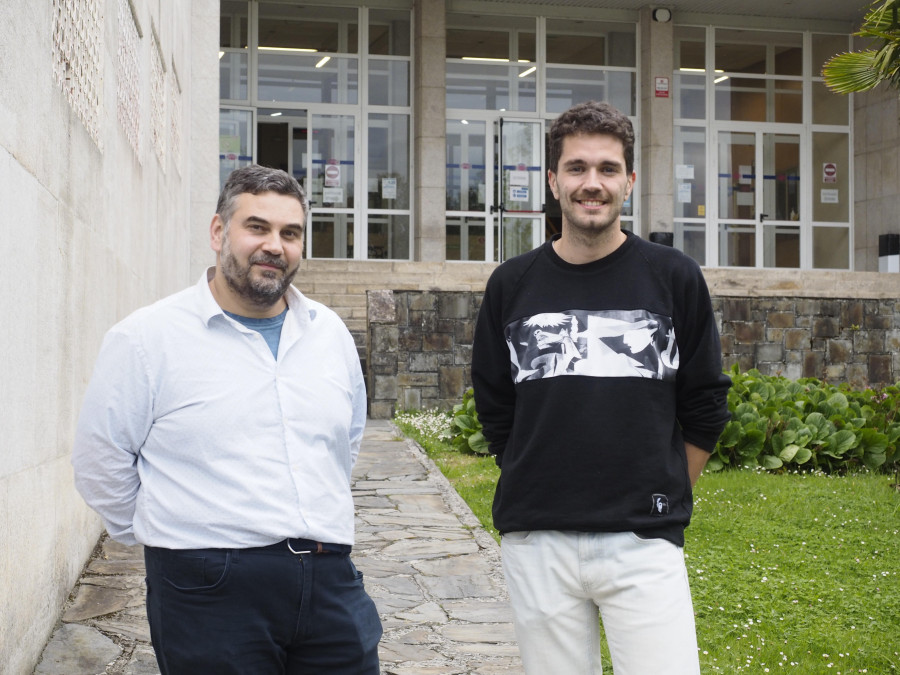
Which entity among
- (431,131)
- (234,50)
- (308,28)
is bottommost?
(431,131)

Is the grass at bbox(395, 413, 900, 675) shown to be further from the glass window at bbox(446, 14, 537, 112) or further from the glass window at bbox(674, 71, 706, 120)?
the glass window at bbox(674, 71, 706, 120)

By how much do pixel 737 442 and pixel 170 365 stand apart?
7.79 m

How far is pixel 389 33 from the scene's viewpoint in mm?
21312

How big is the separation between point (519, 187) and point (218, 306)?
19286 millimetres

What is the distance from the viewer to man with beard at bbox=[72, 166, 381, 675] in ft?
7.54

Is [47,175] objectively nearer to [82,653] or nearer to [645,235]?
[82,653]

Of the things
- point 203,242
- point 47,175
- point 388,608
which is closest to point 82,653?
point 388,608

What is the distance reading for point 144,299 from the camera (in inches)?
324

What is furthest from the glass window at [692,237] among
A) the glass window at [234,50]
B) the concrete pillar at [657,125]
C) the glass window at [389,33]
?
the glass window at [234,50]

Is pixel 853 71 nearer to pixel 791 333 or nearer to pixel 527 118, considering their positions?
pixel 791 333

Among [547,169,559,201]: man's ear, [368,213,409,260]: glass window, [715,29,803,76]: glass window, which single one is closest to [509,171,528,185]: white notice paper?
[368,213,409,260]: glass window

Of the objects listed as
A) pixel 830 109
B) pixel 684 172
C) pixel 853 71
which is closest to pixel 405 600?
pixel 853 71

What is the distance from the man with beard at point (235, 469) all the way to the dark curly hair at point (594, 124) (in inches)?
28.7

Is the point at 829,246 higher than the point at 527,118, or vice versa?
the point at 527,118
